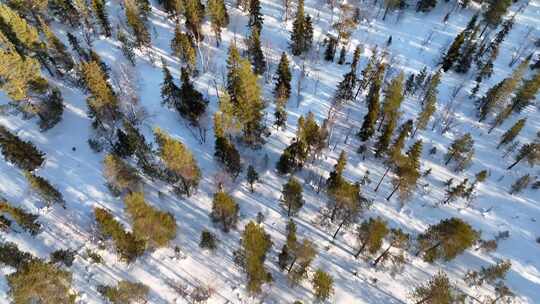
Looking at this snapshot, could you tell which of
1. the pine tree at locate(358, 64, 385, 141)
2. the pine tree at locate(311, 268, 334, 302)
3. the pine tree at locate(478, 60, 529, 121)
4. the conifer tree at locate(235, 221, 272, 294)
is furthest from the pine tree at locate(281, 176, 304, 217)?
the pine tree at locate(478, 60, 529, 121)

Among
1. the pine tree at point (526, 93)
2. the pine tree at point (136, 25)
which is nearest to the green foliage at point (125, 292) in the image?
the pine tree at point (136, 25)

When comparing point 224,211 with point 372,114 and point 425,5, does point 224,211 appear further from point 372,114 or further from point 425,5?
point 425,5

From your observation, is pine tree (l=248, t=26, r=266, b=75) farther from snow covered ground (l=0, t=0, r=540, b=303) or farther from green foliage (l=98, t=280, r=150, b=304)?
green foliage (l=98, t=280, r=150, b=304)

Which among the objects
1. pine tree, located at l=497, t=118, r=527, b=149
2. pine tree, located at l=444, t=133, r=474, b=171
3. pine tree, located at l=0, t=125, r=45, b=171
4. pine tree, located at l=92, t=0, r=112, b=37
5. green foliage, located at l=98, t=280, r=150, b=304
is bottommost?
green foliage, located at l=98, t=280, r=150, b=304

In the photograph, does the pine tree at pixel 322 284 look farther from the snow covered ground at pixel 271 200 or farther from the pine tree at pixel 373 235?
the pine tree at pixel 373 235

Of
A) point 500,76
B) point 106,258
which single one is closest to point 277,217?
point 106,258

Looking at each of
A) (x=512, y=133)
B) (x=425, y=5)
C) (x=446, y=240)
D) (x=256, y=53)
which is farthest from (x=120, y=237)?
(x=425, y=5)

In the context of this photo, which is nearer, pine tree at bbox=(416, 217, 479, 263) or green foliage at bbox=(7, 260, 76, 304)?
green foliage at bbox=(7, 260, 76, 304)
